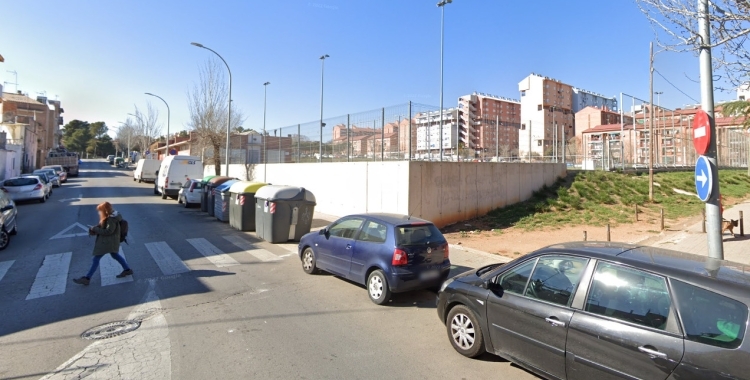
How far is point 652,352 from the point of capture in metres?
2.68

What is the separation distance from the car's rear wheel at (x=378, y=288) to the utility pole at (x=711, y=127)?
4.34 meters

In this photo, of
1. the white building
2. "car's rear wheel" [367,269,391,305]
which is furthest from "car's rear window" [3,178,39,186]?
"car's rear wheel" [367,269,391,305]

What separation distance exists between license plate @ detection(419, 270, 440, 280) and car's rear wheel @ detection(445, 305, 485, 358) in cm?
149

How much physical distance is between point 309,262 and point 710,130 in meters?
6.61

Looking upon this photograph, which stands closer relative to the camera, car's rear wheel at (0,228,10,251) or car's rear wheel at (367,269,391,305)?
car's rear wheel at (367,269,391,305)

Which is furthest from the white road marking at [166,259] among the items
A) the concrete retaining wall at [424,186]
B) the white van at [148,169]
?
the white van at [148,169]

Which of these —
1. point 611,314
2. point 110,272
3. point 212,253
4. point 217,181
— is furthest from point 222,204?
point 611,314

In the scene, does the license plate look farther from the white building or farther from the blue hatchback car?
the white building

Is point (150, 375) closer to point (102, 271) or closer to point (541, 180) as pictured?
point (102, 271)

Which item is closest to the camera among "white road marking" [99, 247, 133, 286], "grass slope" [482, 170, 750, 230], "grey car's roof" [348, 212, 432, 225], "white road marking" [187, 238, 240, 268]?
"grey car's roof" [348, 212, 432, 225]

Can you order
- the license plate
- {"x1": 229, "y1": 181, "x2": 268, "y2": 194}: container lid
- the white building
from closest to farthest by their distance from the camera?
the license plate
{"x1": 229, "y1": 181, "x2": 268, "y2": 194}: container lid
the white building

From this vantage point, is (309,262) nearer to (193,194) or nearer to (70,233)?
(70,233)

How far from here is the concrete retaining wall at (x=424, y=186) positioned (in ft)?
40.6

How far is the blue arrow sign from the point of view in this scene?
15.6 ft
